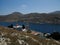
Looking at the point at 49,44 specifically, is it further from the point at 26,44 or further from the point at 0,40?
the point at 0,40

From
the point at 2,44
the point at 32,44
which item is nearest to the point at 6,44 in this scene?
the point at 2,44

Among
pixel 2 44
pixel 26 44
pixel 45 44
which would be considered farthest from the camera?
pixel 45 44

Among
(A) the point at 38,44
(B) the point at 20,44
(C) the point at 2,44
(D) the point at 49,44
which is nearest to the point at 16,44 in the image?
(B) the point at 20,44

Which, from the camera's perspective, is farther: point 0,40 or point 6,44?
point 0,40

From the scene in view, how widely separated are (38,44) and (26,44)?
1205mm

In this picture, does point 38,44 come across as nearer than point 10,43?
No

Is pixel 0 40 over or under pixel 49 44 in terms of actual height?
over

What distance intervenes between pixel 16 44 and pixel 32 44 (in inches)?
56.6

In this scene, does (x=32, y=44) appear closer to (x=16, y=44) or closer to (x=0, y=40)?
(x=16, y=44)

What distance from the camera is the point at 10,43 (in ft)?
36.3

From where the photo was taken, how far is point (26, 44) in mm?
11375

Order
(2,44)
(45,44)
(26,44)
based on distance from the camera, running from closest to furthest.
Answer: (2,44) → (26,44) → (45,44)

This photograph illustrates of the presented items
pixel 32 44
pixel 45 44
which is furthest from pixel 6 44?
pixel 45 44

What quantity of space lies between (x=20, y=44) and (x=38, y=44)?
1745 millimetres
